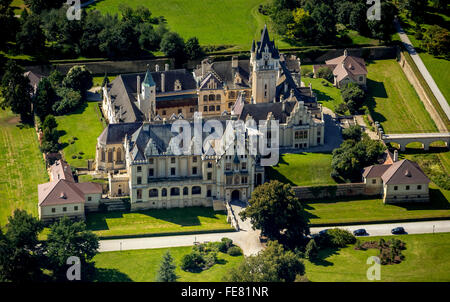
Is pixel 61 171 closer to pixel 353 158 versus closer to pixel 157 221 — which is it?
pixel 157 221

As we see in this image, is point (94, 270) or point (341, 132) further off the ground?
point (341, 132)

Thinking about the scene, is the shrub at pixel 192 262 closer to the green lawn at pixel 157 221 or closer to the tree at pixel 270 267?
the tree at pixel 270 267

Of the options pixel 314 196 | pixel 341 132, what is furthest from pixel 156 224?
pixel 341 132

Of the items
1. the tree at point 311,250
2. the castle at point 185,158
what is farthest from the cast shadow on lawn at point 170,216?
the tree at point 311,250

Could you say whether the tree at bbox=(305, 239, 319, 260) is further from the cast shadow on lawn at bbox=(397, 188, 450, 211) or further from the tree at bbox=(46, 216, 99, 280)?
the tree at bbox=(46, 216, 99, 280)

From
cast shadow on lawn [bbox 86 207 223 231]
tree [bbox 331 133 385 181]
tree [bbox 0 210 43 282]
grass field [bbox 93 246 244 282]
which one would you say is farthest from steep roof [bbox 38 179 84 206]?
tree [bbox 331 133 385 181]
